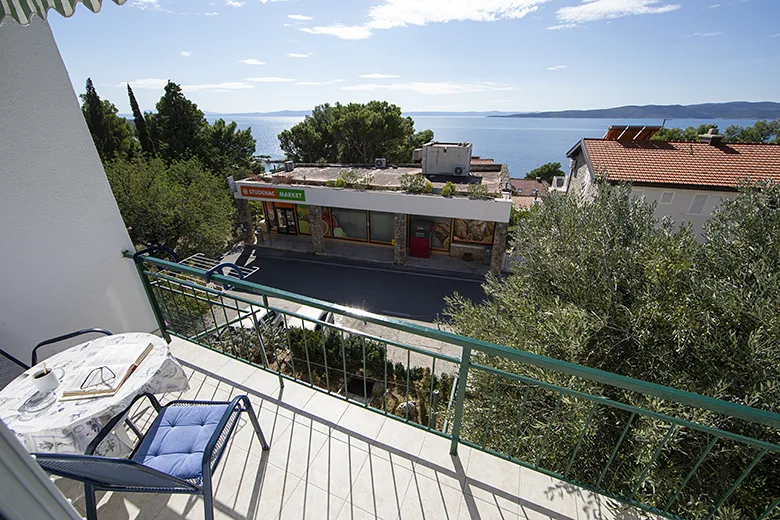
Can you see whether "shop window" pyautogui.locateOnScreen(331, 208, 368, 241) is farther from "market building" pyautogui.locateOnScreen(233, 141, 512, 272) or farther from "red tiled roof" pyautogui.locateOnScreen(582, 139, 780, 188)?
"red tiled roof" pyautogui.locateOnScreen(582, 139, 780, 188)

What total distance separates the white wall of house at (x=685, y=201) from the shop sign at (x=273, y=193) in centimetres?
1248

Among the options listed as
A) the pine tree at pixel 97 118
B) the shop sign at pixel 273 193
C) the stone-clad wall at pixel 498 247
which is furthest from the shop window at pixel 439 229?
the pine tree at pixel 97 118

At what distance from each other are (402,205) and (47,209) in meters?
11.0

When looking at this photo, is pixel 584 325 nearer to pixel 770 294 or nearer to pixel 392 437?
pixel 770 294

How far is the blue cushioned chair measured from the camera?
Result: 1.66 m

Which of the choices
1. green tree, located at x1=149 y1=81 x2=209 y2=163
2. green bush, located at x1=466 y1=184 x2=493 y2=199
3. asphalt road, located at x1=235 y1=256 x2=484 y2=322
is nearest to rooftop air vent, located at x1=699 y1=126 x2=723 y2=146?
green bush, located at x1=466 y1=184 x2=493 y2=199

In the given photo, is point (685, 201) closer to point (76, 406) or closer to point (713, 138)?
point (713, 138)

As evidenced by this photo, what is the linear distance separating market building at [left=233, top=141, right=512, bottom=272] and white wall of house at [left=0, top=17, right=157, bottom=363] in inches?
417

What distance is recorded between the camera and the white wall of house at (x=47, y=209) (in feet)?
9.16

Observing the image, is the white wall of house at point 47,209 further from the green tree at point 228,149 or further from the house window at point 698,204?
the green tree at point 228,149

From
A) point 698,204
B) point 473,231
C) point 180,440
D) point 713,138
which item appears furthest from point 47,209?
point 713,138

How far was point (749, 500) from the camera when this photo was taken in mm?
3092

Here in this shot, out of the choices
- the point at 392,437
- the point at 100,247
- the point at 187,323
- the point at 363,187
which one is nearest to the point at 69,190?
the point at 100,247

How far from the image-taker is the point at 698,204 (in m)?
11.0
